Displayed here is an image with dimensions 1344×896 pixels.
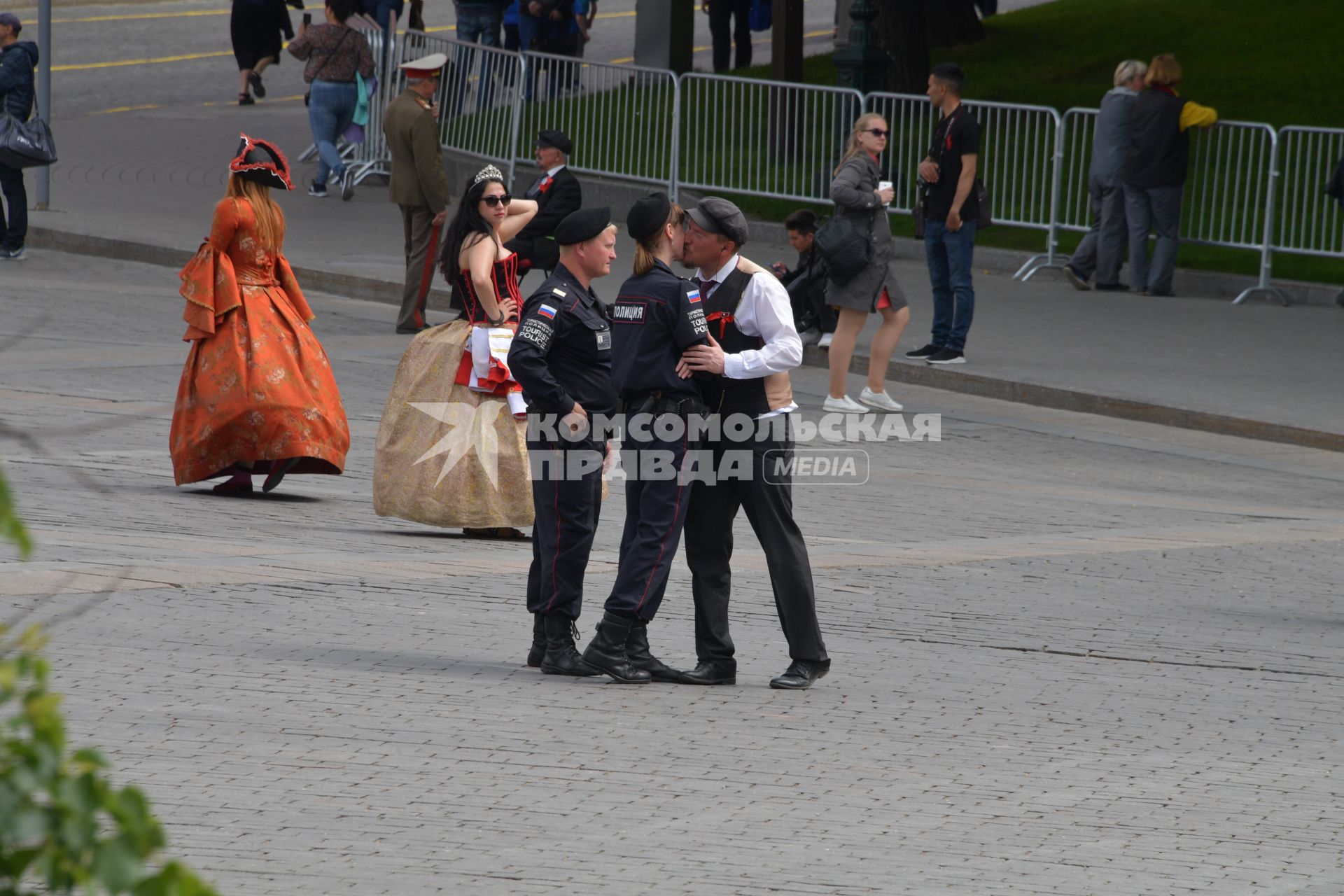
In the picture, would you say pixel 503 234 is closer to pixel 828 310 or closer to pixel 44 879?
pixel 828 310

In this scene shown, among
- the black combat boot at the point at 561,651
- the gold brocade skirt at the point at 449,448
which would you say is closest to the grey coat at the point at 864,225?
the gold brocade skirt at the point at 449,448

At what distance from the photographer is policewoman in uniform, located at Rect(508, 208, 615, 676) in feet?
21.6

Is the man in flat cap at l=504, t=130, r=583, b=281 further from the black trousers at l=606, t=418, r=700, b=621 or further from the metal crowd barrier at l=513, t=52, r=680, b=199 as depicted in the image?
the black trousers at l=606, t=418, r=700, b=621

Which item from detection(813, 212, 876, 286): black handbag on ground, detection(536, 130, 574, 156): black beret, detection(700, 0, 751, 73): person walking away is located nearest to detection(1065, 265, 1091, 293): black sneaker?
detection(813, 212, 876, 286): black handbag on ground

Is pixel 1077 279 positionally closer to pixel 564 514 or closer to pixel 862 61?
pixel 862 61

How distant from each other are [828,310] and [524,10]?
13.0 meters

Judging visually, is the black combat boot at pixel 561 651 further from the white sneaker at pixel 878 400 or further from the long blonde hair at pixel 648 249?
the white sneaker at pixel 878 400

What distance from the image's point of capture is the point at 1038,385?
45.9 feet

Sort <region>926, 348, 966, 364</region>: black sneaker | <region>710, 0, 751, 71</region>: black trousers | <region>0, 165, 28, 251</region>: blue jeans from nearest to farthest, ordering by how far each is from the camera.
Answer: <region>926, 348, 966, 364</region>: black sneaker, <region>0, 165, 28, 251</region>: blue jeans, <region>710, 0, 751, 71</region>: black trousers

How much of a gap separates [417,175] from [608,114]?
6.43m

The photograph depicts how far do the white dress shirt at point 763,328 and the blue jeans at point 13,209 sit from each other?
11.6 m

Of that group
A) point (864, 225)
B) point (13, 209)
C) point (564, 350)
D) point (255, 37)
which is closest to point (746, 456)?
point (564, 350)

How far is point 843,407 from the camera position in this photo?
42.3 ft

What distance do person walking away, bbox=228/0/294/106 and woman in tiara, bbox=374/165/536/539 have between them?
18998 mm
